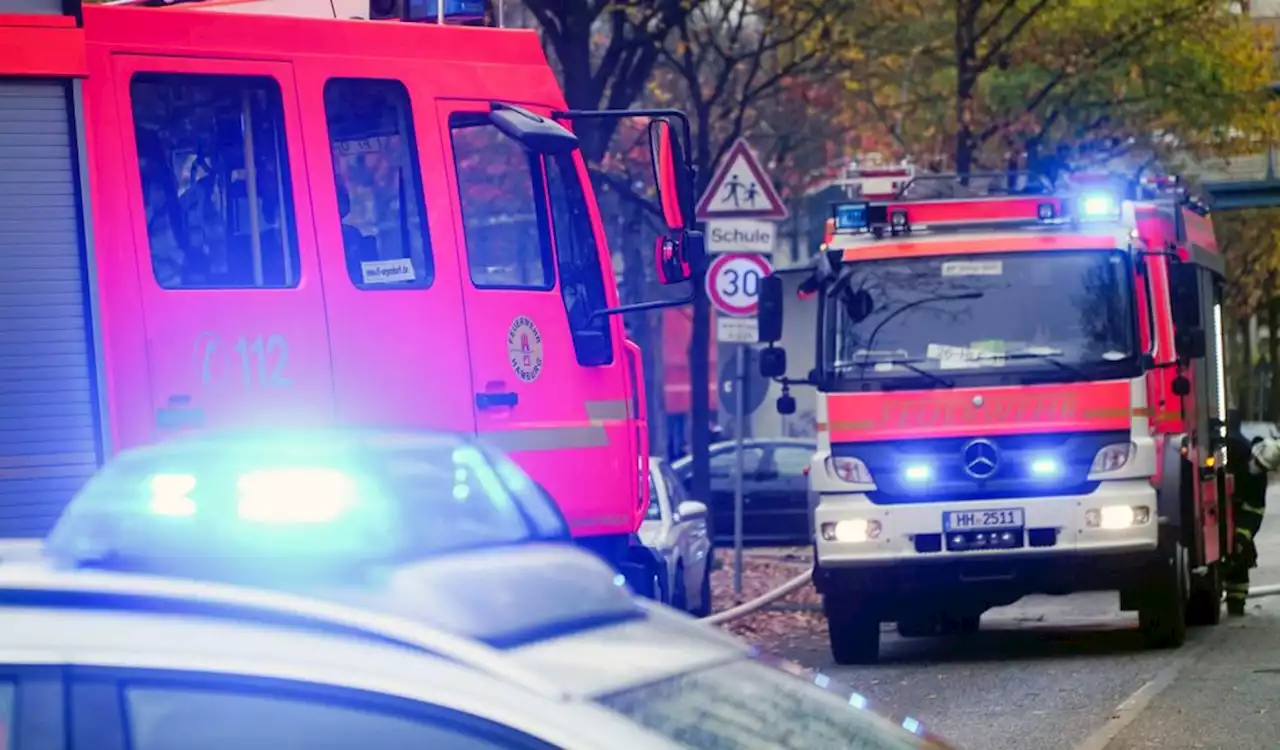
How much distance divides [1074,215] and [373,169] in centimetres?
631

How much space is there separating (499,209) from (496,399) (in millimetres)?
854

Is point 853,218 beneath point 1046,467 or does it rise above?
above

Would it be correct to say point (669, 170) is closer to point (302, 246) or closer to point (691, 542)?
point (302, 246)

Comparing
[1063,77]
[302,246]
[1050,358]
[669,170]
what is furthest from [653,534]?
[1063,77]

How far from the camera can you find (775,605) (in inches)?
730

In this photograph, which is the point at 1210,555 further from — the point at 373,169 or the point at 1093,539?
the point at 373,169

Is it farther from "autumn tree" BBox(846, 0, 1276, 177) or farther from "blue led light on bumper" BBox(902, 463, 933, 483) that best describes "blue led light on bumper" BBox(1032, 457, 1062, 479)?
"autumn tree" BBox(846, 0, 1276, 177)

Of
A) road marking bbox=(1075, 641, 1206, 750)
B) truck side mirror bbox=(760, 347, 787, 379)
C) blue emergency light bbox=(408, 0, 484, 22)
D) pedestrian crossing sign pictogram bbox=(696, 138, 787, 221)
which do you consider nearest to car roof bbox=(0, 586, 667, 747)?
road marking bbox=(1075, 641, 1206, 750)

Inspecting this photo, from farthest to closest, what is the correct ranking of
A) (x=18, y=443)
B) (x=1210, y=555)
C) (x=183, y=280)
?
(x=1210, y=555)
(x=183, y=280)
(x=18, y=443)

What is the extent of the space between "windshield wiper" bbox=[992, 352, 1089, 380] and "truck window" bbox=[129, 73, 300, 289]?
20.1 ft

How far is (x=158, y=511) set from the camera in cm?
347

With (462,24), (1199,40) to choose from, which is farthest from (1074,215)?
(1199,40)

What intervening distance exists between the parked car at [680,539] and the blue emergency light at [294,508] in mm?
10831

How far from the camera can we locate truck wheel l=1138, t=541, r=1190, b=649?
1366 centimetres
